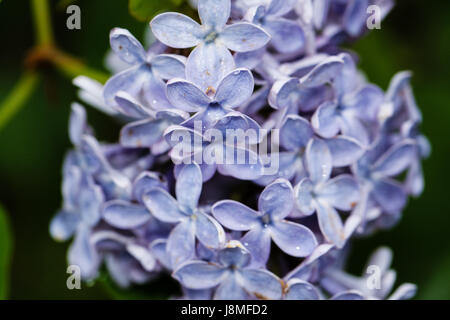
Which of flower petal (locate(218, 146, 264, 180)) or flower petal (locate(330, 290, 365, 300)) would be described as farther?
flower petal (locate(330, 290, 365, 300))

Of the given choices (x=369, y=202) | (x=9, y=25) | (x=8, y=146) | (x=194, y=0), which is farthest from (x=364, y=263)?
(x=9, y=25)

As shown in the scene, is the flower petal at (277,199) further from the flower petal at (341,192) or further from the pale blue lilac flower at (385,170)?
the pale blue lilac flower at (385,170)

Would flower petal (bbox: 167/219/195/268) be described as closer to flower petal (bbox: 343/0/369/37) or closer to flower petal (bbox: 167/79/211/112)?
flower petal (bbox: 167/79/211/112)

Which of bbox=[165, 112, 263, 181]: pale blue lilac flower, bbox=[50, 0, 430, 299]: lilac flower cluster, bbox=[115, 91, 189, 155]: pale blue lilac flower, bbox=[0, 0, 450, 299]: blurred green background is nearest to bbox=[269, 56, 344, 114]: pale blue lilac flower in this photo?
bbox=[50, 0, 430, 299]: lilac flower cluster

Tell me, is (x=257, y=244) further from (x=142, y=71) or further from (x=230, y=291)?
(x=142, y=71)

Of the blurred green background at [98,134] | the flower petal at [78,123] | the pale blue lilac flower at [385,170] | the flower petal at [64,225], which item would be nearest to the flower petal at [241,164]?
the pale blue lilac flower at [385,170]

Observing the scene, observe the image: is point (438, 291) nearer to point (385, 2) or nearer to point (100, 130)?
point (385, 2)
